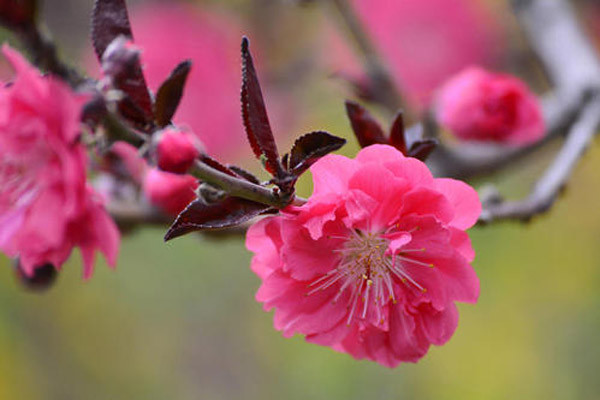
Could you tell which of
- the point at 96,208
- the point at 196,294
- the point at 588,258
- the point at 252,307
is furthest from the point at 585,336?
the point at 96,208

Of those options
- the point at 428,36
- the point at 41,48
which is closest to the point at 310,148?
the point at 41,48

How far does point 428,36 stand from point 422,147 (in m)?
1.20

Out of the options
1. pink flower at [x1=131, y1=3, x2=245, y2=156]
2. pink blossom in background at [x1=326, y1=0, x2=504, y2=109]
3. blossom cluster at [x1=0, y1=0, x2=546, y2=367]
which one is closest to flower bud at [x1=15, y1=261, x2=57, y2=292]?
blossom cluster at [x1=0, y1=0, x2=546, y2=367]

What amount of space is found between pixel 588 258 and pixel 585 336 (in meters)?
0.20

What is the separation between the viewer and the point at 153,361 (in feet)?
6.89

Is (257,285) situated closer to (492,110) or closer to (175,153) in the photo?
(492,110)

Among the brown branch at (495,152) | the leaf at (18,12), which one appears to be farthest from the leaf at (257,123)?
the brown branch at (495,152)

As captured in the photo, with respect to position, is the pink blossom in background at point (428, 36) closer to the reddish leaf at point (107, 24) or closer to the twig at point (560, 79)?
the twig at point (560, 79)

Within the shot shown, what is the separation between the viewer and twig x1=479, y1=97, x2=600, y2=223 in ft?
2.12

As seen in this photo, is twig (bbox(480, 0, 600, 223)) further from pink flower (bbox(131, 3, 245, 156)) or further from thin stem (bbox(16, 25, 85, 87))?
pink flower (bbox(131, 3, 245, 156))

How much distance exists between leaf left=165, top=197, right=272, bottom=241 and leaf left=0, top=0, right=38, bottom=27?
0.26 m

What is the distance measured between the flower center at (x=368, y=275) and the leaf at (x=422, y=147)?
2.8 inches

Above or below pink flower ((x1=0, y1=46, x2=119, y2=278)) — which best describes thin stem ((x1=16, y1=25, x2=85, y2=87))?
above

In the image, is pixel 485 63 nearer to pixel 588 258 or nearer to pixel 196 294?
pixel 588 258
